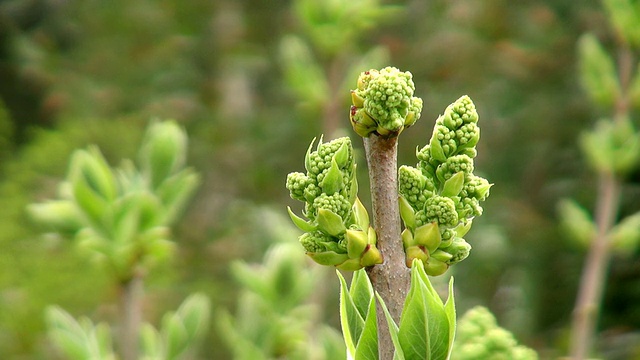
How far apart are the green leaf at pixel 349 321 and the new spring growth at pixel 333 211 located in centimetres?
4

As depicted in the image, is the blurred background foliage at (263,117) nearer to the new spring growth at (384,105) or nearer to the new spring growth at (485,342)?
the new spring growth at (485,342)

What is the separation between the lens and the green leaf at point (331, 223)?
2.13 ft

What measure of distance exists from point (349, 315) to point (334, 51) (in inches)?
57.9

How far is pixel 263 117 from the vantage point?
3855mm

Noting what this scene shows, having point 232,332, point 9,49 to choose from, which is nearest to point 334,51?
point 232,332

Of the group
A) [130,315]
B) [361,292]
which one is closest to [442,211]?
[361,292]

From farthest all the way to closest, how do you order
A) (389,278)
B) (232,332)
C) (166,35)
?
(166,35) → (232,332) → (389,278)

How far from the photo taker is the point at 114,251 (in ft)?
3.65

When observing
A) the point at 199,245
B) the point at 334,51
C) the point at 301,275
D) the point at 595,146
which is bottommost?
the point at 301,275

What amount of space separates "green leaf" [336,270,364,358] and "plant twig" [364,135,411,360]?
53mm

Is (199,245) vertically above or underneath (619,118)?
above

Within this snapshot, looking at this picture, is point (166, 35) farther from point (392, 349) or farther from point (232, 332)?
point (392, 349)

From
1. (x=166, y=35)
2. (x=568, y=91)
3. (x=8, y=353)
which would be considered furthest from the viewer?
(x=166, y=35)

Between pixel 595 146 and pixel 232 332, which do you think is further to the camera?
pixel 595 146
